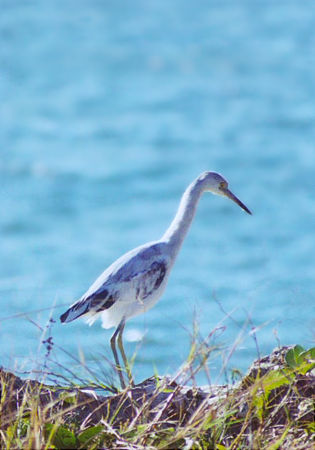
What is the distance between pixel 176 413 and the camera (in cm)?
437

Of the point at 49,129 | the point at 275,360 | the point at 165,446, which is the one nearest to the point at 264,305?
the point at 275,360

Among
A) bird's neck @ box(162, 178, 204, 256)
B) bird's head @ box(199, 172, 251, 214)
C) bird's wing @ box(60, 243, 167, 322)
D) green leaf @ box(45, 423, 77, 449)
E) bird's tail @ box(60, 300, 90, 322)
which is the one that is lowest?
green leaf @ box(45, 423, 77, 449)

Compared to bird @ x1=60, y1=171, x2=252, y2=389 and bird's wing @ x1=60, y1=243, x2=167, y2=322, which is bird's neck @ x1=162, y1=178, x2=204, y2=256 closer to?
bird @ x1=60, y1=171, x2=252, y2=389

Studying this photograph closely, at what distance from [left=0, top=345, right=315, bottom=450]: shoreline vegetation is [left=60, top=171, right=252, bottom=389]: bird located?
1.06m

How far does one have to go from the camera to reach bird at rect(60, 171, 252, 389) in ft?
18.6

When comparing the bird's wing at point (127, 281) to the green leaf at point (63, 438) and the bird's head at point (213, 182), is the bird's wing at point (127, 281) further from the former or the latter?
the green leaf at point (63, 438)

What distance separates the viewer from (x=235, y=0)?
19500 mm

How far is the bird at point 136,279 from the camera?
18.6 ft

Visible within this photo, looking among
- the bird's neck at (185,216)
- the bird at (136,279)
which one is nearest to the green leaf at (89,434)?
the bird at (136,279)

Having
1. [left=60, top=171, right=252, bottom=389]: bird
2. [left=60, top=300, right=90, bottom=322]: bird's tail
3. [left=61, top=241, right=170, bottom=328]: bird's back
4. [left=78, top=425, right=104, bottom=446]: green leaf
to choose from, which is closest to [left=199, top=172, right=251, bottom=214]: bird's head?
[left=60, top=171, right=252, bottom=389]: bird

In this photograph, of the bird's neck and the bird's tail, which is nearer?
the bird's tail

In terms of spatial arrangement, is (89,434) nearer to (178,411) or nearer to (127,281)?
(178,411)

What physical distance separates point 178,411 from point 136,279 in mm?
1434

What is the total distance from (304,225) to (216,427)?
28.2ft
